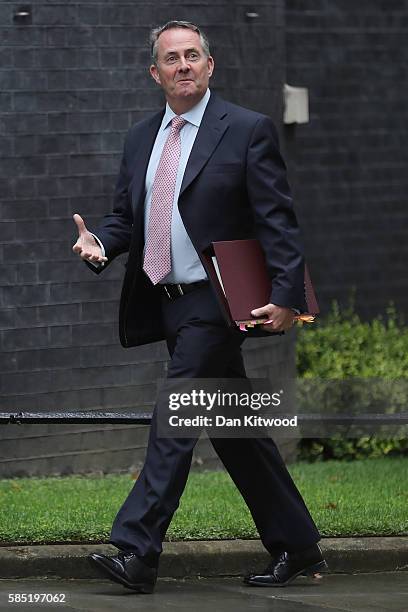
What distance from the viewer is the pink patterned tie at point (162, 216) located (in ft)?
20.5

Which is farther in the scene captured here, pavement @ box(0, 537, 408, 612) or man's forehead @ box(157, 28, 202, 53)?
man's forehead @ box(157, 28, 202, 53)

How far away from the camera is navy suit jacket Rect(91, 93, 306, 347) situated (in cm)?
608

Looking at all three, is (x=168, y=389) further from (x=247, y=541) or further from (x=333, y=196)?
(x=333, y=196)

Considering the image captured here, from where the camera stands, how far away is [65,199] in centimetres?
912

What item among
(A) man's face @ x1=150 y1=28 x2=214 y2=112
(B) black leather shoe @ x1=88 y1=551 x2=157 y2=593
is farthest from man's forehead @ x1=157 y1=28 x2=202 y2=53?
(B) black leather shoe @ x1=88 y1=551 x2=157 y2=593

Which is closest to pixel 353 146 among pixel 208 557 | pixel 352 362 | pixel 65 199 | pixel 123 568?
pixel 352 362

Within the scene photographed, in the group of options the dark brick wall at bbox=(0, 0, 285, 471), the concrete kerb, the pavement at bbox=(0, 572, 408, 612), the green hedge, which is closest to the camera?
the pavement at bbox=(0, 572, 408, 612)

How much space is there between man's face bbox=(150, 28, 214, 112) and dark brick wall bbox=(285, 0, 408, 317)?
6105 mm

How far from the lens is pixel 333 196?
41.7 feet

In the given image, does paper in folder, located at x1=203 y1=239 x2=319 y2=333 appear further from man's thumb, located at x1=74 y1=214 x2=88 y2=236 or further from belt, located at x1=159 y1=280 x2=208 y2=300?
man's thumb, located at x1=74 y1=214 x2=88 y2=236

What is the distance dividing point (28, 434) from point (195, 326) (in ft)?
10.4

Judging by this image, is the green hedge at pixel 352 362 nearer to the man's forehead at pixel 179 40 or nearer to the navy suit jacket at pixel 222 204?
the navy suit jacket at pixel 222 204

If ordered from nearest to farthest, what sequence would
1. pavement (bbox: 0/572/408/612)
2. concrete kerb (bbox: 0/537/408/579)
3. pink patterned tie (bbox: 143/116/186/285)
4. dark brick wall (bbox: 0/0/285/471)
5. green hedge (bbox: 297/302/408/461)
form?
pavement (bbox: 0/572/408/612)
pink patterned tie (bbox: 143/116/186/285)
concrete kerb (bbox: 0/537/408/579)
dark brick wall (bbox: 0/0/285/471)
green hedge (bbox: 297/302/408/461)

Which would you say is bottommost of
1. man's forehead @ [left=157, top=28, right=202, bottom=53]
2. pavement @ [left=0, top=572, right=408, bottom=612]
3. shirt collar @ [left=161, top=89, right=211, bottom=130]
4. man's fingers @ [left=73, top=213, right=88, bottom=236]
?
pavement @ [left=0, top=572, right=408, bottom=612]
